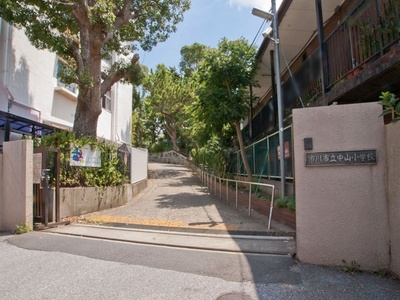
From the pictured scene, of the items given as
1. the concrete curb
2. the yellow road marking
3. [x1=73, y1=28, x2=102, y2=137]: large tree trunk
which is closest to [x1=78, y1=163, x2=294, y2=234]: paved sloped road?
the yellow road marking

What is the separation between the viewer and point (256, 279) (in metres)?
3.75

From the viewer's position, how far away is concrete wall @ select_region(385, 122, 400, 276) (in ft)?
12.2

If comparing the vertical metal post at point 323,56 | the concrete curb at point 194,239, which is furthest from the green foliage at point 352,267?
the vertical metal post at point 323,56

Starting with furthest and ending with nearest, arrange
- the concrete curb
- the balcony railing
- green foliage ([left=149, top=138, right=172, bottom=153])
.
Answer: green foliage ([left=149, top=138, right=172, bottom=153])
the concrete curb
the balcony railing

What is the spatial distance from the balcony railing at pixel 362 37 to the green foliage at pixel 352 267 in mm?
3430

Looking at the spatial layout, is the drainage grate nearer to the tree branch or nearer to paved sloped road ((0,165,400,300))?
paved sloped road ((0,165,400,300))

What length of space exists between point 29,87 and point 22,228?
641 centimetres

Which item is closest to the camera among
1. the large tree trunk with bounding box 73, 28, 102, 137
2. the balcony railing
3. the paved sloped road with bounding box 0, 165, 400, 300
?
the paved sloped road with bounding box 0, 165, 400, 300

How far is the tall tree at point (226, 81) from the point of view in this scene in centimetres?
1064

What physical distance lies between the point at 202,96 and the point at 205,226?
5.73 metres

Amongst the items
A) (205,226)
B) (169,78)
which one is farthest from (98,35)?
(169,78)

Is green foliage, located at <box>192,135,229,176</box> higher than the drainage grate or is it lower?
higher

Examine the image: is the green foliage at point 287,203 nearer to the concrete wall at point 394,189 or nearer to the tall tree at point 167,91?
the concrete wall at point 394,189

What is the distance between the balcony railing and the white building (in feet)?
29.6
